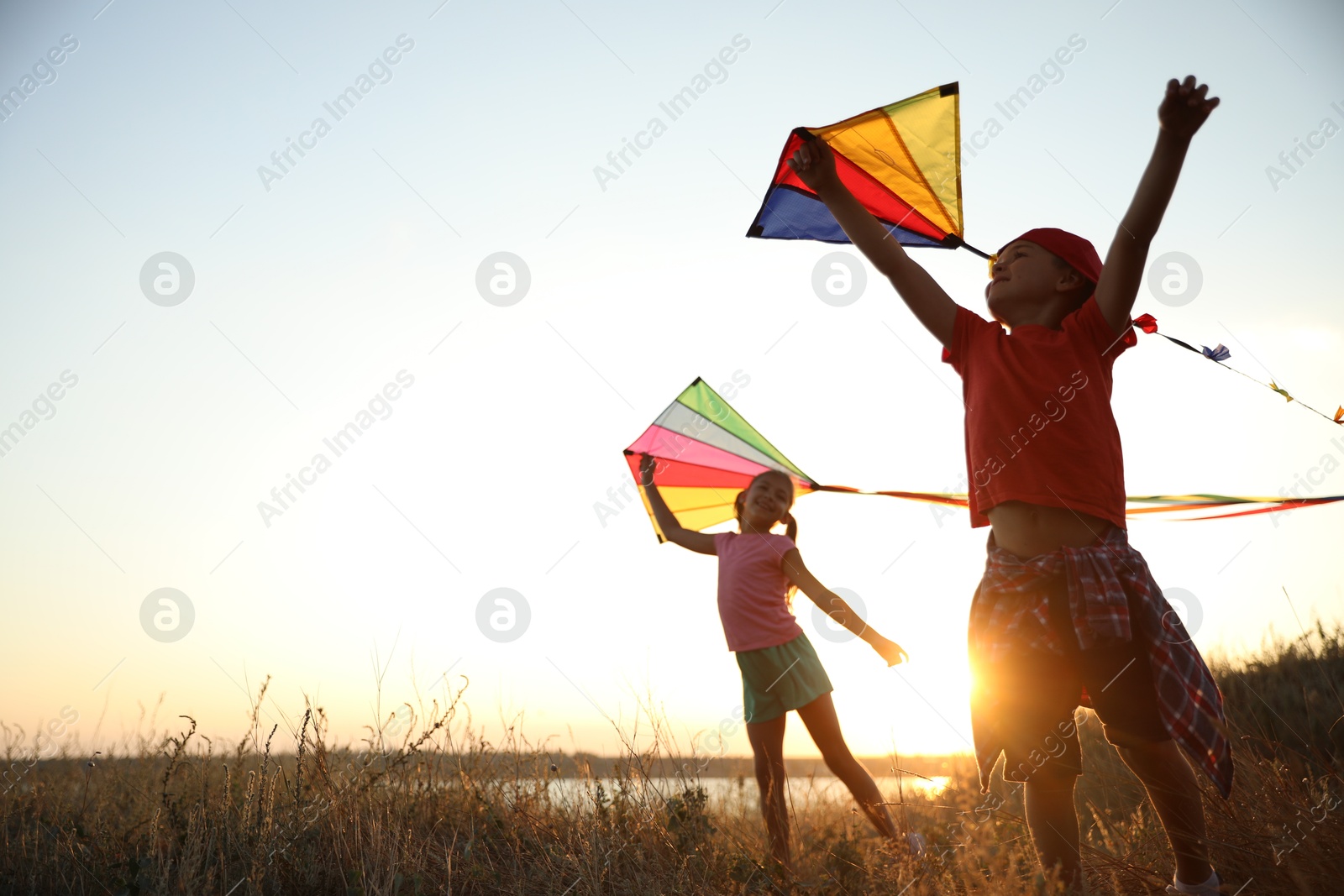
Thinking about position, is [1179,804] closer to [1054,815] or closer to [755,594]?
[1054,815]

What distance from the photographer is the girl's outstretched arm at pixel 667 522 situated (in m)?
4.38

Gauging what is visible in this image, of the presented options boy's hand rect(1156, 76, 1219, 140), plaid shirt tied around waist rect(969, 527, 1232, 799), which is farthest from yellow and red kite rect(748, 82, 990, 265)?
plaid shirt tied around waist rect(969, 527, 1232, 799)

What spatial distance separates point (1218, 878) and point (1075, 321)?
1441mm

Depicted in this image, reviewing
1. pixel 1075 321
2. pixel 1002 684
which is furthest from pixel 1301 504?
pixel 1002 684

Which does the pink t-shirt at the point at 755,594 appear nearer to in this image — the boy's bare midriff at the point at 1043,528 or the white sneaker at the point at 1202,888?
the boy's bare midriff at the point at 1043,528

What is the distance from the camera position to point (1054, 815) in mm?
1979

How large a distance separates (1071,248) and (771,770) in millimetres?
2420

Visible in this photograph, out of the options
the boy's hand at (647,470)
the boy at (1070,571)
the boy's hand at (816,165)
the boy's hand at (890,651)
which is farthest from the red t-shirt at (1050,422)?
the boy's hand at (647,470)

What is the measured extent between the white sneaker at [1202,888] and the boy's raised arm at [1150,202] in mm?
1369

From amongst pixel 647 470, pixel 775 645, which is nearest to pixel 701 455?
pixel 647 470

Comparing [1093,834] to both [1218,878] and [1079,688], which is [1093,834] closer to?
[1218,878]

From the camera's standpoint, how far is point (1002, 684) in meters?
2.03

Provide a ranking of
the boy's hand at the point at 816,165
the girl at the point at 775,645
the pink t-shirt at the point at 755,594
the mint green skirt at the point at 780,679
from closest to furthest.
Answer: the boy's hand at the point at 816,165
the girl at the point at 775,645
the mint green skirt at the point at 780,679
the pink t-shirt at the point at 755,594

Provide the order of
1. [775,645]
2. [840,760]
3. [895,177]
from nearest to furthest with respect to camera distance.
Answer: [895,177] → [840,760] → [775,645]
